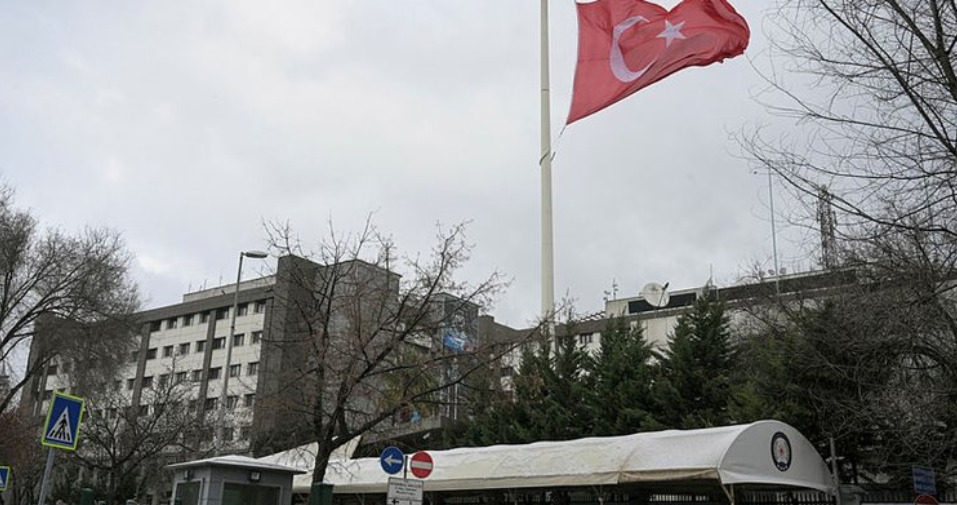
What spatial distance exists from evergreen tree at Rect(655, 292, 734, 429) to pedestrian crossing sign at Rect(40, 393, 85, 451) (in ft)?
66.2

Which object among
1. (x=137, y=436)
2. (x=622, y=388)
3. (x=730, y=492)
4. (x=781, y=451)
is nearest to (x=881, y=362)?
(x=781, y=451)

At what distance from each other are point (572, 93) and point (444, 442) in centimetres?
1590

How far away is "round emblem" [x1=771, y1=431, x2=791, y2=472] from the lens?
17.4m

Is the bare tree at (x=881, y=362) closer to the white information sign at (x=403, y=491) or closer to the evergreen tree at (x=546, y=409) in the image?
the evergreen tree at (x=546, y=409)

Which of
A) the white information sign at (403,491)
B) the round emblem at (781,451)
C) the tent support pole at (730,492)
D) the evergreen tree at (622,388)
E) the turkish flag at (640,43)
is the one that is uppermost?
the turkish flag at (640,43)

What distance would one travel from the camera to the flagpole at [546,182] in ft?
111

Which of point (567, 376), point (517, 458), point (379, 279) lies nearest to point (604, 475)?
point (517, 458)

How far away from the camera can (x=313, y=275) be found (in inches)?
916

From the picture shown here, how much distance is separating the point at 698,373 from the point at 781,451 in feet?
39.2

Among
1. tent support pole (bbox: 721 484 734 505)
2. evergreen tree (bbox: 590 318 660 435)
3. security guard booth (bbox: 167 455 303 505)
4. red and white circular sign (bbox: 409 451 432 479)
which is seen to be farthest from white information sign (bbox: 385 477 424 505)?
evergreen tree (bbox: 590 318 660 435)

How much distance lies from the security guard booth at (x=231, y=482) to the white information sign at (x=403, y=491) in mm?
6630

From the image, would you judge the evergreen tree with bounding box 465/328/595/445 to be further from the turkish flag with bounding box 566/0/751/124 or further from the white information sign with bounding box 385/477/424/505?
the white information sign with bounding box 385/477/424/505

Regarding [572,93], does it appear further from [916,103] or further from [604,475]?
[916,103]

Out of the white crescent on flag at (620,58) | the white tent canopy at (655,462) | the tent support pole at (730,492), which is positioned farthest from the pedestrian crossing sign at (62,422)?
the white crescent on flag at (620,58)
